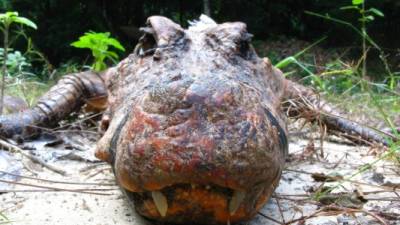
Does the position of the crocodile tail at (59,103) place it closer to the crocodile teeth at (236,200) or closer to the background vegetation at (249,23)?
the crocodile teeth at (236,200)

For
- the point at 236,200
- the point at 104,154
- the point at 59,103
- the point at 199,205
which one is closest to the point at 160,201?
the point at 199,205

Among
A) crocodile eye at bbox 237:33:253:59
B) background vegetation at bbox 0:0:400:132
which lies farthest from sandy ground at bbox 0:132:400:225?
background vegetation at bbox 0:0:400:132

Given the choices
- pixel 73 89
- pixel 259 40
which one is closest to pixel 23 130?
pixel 73 89

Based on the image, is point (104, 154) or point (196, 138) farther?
point (104, 154)

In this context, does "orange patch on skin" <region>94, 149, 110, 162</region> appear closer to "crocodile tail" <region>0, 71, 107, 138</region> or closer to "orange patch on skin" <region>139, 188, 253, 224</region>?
"orange patch on skin" <region>139, 188, 253, 224</region>

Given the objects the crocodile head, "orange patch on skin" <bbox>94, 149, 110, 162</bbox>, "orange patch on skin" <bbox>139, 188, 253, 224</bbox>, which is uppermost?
the crocodile head

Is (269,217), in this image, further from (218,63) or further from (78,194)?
(78,194)

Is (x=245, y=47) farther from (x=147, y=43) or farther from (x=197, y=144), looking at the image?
(x=197, y=144)
